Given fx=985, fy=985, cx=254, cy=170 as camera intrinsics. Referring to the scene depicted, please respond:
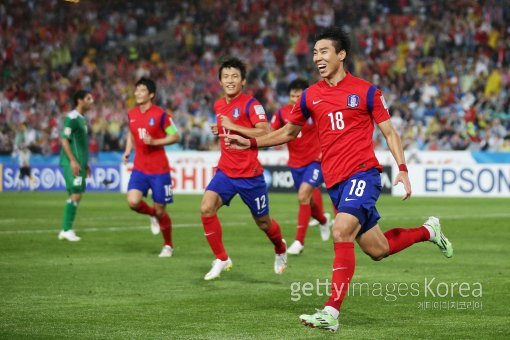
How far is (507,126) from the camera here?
107 ft

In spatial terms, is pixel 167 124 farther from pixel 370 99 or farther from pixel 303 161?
pixel 370 99

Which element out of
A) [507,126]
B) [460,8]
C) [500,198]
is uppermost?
[460,8]

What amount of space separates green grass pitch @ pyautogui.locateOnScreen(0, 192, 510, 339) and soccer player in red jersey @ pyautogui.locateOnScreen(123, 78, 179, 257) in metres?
0.70

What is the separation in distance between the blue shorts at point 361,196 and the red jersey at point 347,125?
7cm

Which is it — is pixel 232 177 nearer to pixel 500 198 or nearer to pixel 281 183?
pixel 500 198

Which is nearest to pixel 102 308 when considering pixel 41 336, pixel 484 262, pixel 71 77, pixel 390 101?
pixel 41 336

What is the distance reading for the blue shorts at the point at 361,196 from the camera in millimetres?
8406

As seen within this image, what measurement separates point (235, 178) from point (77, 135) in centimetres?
649

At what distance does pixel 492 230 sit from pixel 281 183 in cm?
1577

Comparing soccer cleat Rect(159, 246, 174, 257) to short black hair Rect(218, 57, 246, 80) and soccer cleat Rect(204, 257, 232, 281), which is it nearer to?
soccer cleat Rect(204, 257, 232, 281)

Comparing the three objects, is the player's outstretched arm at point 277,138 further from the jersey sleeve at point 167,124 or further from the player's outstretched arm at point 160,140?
the jersey sleeve at point 167,124

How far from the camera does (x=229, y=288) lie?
36.1 feet

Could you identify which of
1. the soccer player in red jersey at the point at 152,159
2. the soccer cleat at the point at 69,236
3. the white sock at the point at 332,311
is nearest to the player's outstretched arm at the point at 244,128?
the white sock at the point at 332,311

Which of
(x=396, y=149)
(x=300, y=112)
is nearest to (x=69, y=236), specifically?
(x=300, y=112)
